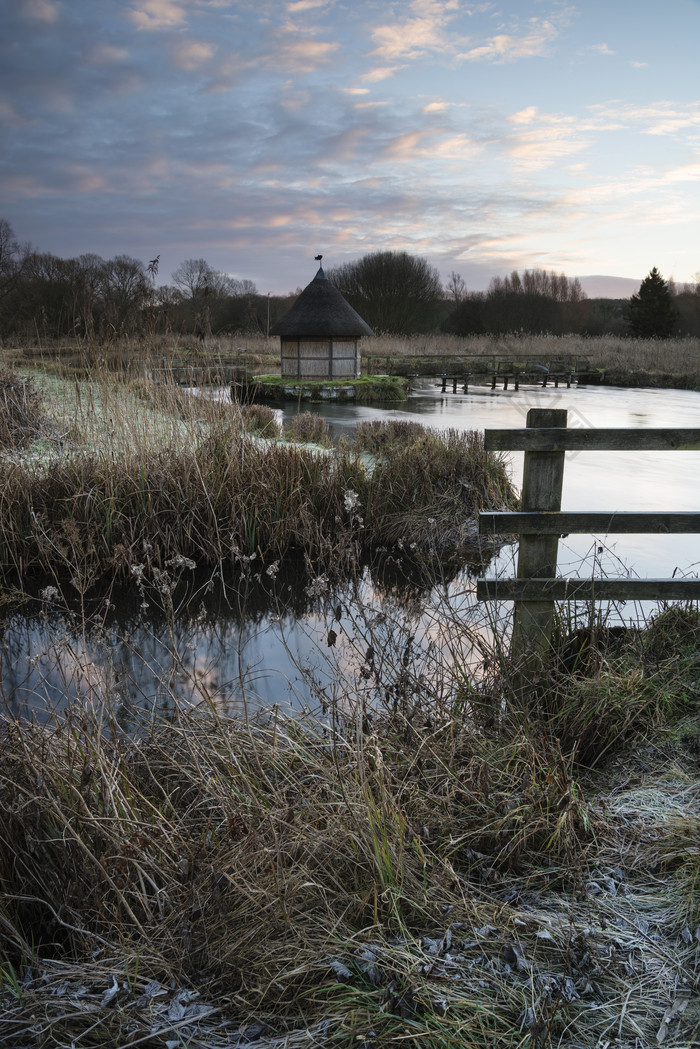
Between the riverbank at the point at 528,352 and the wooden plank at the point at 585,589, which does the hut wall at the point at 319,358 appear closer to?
the riverbank at the point at 528,352

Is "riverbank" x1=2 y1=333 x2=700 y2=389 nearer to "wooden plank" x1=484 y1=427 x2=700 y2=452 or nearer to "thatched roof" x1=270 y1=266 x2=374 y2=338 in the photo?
"thatched roof" x1=270 y1=266 x2=374 y2=338

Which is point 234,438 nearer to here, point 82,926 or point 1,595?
point 1,595

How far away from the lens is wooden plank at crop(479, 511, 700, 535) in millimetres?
3133

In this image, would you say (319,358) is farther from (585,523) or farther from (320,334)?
(585,523)

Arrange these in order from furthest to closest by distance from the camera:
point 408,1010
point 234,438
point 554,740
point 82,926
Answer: point 234,438 < point 554,740 < point 82,926 < point 408,1010

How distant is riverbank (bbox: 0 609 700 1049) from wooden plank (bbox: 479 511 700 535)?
925mm

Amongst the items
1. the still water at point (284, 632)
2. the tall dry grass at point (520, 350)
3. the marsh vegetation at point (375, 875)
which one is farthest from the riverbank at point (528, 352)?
the marsh vegetation at point (375, 875)

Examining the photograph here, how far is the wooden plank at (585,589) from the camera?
3.16 metres

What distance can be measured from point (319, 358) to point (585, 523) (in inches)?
766

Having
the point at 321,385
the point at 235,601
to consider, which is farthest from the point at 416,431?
the point at 321,385

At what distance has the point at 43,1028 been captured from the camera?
5.10 ft

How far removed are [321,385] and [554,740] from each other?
712 inches

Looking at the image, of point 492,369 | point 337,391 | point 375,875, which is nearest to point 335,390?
point 337,391

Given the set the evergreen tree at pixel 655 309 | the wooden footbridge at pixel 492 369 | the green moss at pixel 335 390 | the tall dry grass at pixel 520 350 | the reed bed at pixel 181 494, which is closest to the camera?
the reed bed at pixel 181 494
